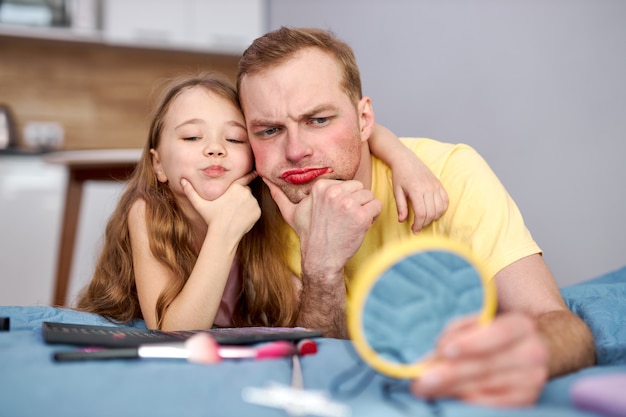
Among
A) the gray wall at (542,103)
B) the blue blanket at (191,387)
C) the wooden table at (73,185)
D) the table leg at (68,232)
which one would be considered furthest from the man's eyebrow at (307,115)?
the table leg at (68,232)

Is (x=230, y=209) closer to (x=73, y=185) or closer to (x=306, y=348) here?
(x=306, y=348)

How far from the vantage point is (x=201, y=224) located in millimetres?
1607

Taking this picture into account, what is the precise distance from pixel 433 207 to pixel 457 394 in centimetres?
66

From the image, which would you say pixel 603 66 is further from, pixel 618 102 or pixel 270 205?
pixel 270 205

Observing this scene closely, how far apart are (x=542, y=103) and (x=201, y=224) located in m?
1.29

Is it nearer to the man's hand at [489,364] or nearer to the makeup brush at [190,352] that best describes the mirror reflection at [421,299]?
the man's hand at [489,364]

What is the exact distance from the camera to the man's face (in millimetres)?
1340

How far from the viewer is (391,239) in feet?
4.77

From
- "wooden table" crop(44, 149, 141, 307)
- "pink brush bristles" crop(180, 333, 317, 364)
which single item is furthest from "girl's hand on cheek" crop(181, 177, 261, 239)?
"wooden table" crop(44, 149, 141, 307)

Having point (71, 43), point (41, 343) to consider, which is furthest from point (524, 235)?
point (71, 43)

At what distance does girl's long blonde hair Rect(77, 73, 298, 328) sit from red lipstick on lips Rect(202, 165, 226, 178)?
5.6 inches

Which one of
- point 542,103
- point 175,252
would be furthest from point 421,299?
point 542,103

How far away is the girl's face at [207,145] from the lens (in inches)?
57.4

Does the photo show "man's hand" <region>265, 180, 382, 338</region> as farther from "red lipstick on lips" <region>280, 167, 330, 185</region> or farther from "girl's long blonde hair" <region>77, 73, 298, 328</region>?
"girl's long blonde hair" <region>77, 73, 298, 328</region>
